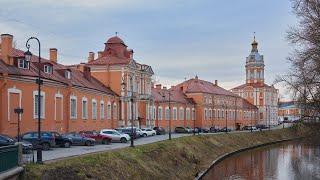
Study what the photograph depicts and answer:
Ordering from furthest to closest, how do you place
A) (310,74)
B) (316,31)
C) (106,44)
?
(106,44), (310,74), (316,31)

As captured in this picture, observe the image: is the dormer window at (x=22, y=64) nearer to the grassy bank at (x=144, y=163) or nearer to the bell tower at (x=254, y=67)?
the grassy bank at (x=144, y=163)

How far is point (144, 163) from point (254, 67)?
104 m

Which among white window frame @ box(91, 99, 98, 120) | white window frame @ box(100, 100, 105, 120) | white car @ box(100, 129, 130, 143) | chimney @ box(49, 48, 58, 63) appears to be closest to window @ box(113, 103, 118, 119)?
white window frame @ box(100, 100, 105, 120)

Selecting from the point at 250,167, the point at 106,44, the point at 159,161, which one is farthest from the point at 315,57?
the point at 106,44

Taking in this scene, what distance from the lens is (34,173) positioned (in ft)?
66.6

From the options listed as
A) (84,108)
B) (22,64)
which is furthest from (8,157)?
(84,108)

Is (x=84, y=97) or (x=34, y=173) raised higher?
(x=84, y=97)

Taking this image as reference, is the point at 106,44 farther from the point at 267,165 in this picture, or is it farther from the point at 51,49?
the point at 267,165

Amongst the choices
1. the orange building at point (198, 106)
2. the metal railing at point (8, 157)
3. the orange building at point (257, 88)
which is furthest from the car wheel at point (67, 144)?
the orange building at point (257, 88)

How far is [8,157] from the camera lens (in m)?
17.3

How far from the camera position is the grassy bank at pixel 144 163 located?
73.0 ft

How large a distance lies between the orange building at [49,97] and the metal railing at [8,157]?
13.2m

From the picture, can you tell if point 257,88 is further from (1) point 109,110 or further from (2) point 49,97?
(2) point 49,97

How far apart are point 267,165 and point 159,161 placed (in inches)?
720
